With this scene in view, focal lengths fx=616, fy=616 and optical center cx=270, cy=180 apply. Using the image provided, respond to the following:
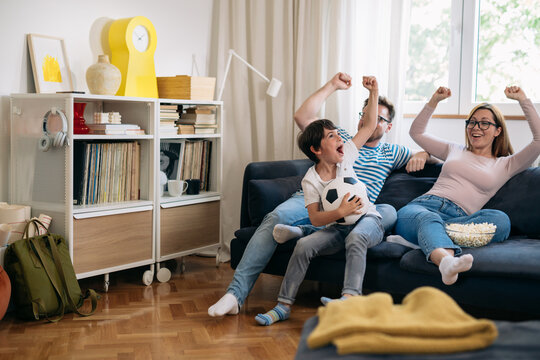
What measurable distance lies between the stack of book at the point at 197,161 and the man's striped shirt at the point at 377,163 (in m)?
0.89

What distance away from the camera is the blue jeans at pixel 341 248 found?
2693 mm

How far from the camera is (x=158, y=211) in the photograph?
11.3 feet

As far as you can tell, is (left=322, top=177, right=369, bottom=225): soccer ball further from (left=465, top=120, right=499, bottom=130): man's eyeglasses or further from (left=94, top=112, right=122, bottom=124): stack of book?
(left=94, top=112, right=122, bottom=124): stack of book

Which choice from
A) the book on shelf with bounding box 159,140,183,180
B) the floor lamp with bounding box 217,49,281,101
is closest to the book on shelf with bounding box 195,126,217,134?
the book on shelf with bounding box 159,140,183,180

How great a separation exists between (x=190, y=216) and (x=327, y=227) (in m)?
1.03

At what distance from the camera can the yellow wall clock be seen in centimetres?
348

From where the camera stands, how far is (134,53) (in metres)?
3.52

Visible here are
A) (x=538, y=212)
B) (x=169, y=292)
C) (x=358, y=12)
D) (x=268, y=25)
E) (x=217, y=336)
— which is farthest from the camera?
(x=268, y=25)

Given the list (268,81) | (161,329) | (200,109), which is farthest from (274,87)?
(161,329)

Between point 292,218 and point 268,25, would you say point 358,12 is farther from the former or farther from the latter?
point 292,218

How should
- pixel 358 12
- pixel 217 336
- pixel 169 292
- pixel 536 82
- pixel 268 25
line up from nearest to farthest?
pixel 217 336 → pixel 169 292 → pixel 536 82 → pixel 358 12 → pixel 268 25

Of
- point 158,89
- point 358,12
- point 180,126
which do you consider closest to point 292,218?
point 180,126

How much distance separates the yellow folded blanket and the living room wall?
2.56 m

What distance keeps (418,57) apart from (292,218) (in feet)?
5.15
